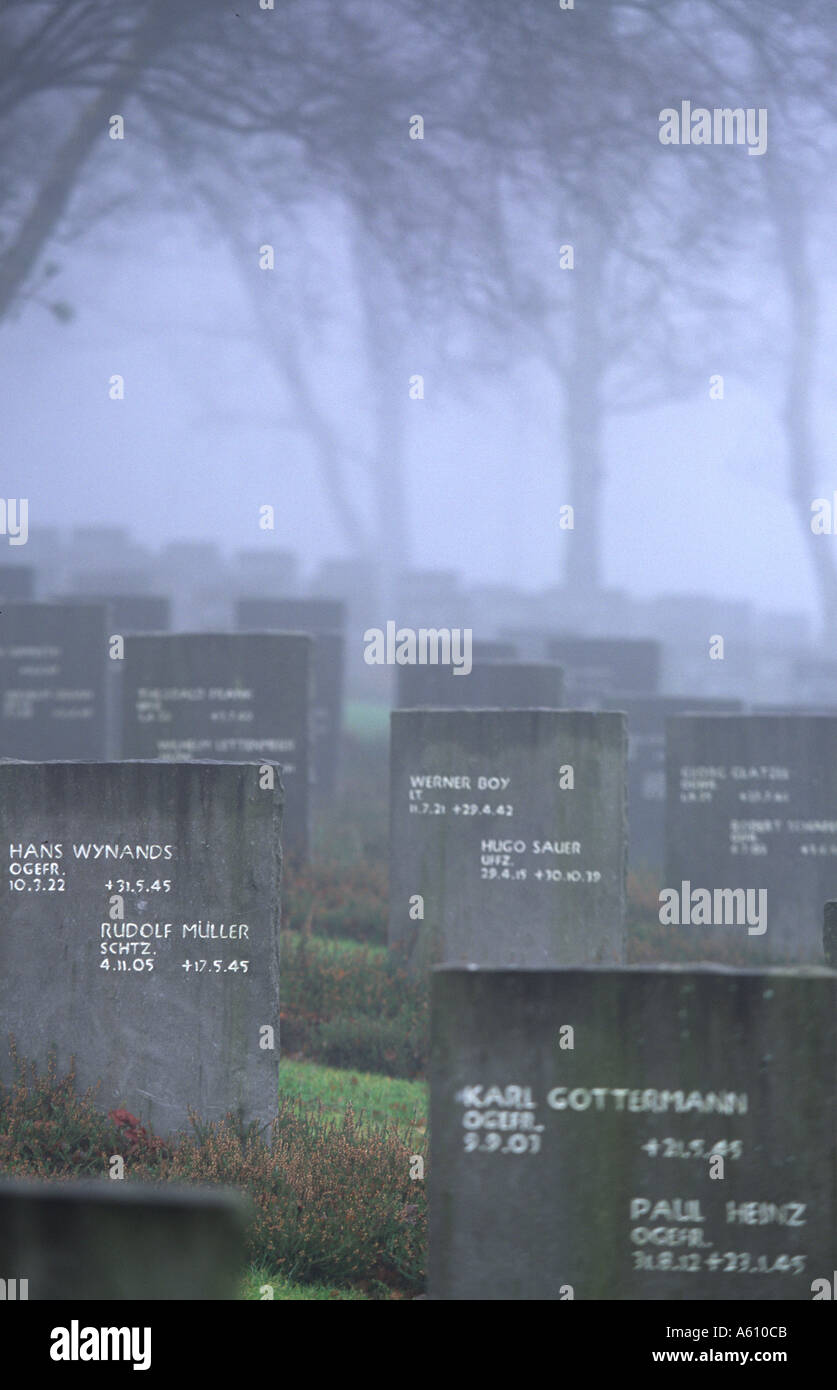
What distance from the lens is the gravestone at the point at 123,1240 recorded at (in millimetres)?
3430

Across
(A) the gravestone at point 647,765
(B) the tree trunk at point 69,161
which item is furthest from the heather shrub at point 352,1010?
(B) the tree trunk at point 69,161

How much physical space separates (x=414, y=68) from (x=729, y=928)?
10.5 m

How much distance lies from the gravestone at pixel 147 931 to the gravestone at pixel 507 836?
2859mm

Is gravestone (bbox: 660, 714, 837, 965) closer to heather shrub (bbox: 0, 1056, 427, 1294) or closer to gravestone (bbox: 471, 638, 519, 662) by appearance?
heather shrub (bbox: 0, 1056, 427, 1294)

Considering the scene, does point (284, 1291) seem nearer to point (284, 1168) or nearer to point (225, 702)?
point (284, 1168)

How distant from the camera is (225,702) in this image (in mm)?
11578

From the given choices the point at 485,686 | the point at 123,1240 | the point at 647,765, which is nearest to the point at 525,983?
the point at 123,1240

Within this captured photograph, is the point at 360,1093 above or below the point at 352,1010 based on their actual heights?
below

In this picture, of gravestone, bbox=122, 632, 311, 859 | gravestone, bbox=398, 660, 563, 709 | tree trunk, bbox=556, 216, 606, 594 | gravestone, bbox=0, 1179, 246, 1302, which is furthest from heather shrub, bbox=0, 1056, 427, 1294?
tree trunk, bbox=556, 216, 606, 594

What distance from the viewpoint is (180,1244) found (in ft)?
11.3

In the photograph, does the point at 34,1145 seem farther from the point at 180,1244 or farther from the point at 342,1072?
the point at 180,1244

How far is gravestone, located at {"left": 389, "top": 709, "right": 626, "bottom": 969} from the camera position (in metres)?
9.05

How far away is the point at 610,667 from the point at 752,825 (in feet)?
25.1
